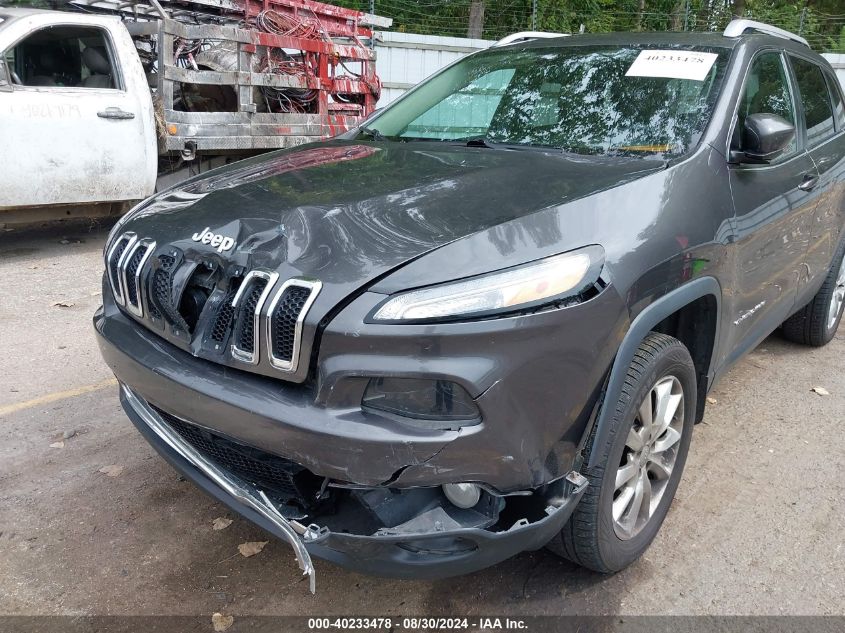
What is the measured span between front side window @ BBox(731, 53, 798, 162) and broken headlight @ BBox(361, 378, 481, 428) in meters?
1.68

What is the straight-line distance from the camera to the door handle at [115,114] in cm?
630

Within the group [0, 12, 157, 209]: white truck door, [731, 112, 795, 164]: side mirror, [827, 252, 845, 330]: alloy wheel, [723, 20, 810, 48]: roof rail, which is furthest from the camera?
[0, 12, 157, 209]: white truck door

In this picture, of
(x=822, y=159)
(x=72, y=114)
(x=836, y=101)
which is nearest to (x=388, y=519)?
(x=822, y=159)

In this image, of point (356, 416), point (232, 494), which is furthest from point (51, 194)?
point (356, 416)

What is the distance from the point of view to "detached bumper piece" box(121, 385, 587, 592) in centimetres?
194

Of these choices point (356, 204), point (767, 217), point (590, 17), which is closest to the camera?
point (356, 204)

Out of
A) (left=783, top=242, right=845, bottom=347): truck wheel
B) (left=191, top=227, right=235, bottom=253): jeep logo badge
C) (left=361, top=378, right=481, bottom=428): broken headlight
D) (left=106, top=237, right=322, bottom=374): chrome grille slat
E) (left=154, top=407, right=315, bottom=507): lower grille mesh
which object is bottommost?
(left=783, top=242, right=845, bottom=347): truck wheel

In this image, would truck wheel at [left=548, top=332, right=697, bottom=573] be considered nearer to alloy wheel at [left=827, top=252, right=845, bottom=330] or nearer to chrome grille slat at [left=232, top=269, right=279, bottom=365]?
chrome grille slat at [left=232, top=269, right=279, bottom=365]

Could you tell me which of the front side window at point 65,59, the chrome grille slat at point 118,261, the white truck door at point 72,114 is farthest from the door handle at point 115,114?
the chrome grille slat at point 118,261

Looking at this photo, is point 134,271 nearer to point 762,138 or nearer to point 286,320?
point 286,320

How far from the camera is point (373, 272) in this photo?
6.36 feet

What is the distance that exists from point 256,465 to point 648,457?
4.35 ft

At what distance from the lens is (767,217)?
298 centimetres

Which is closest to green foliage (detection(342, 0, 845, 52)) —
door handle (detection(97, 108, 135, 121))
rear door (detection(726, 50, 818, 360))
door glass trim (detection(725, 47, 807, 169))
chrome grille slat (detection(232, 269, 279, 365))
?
door handle (detection(97, 108, 135, 121))
